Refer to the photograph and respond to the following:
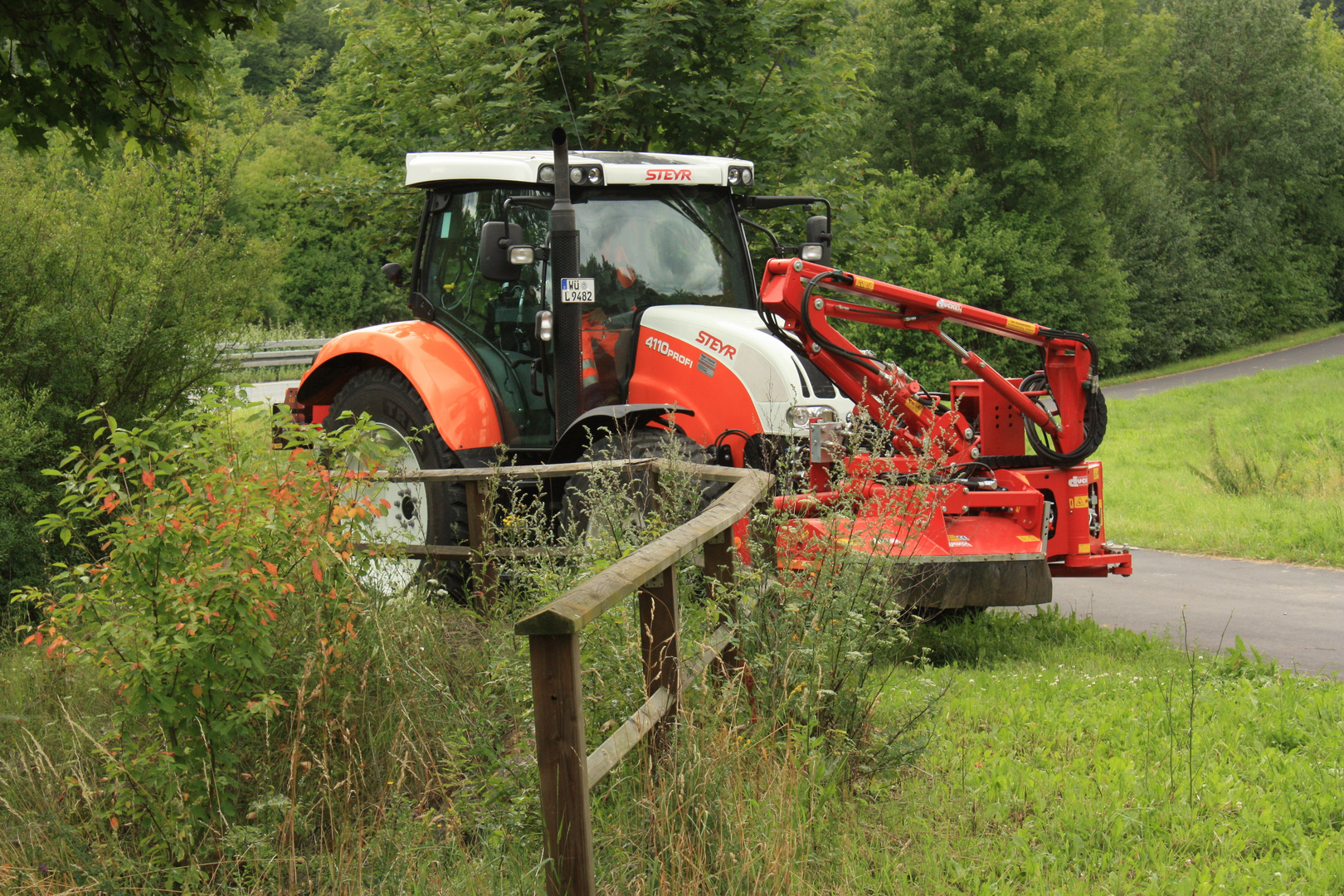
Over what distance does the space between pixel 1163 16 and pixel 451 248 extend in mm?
40027

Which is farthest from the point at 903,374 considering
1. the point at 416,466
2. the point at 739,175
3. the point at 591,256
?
the point at 416,466

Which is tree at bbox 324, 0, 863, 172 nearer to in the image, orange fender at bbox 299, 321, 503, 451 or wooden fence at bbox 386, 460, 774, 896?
orange fender at bbox 299, 321, 503, 451

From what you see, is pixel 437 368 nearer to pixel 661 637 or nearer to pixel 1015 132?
pixel 661 637

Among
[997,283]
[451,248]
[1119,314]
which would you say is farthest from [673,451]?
[1119,314]

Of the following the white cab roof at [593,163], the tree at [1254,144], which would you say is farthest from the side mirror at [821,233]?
the tree at [1254,144]

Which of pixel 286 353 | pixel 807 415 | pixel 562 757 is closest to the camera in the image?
pixel 562 757

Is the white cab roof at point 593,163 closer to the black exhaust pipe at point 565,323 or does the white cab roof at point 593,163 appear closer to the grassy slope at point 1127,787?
the black exhaust pipe at point 565,323

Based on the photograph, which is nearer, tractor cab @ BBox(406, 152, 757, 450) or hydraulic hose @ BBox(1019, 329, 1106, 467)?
hydraulic hose @ BBox(1019, 329, 1106, 467)

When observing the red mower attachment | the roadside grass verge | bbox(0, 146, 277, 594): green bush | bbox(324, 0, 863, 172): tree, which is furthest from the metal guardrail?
the roadside grass verge

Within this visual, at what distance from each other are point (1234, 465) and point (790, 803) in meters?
13.0

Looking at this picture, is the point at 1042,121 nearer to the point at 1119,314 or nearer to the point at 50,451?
the point at 1119,314

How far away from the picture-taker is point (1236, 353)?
37562 millimetres

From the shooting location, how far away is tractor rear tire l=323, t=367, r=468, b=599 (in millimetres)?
6824

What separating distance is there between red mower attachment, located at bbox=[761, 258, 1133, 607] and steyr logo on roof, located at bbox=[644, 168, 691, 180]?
83 cm
